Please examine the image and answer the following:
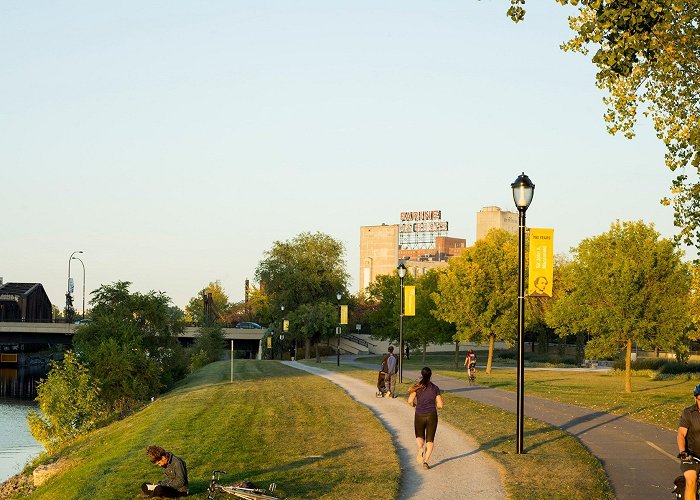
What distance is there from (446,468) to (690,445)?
5.83 meters

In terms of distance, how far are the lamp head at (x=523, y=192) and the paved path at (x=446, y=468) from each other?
5186 millimetres

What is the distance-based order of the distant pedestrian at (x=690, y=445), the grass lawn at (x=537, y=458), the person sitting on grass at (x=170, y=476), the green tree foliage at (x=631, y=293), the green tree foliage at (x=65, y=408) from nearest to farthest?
the distant pedestrian at (x=690, y=445)
the person sitting on grass at (x=170, y=476)
the grass lawn at (x=537, y=458)
the green tree foliage at (x=65, y=408)
the green tree foliage at (x=631, y=293)

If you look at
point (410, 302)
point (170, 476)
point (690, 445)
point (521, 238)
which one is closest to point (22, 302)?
point (410, 302)

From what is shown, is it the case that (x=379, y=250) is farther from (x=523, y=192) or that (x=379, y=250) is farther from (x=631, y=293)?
(x=523, y=192)

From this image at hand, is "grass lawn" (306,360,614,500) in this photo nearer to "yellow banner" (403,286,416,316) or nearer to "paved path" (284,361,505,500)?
"paved path" (284,361,505,500)

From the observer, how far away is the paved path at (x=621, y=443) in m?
15.6

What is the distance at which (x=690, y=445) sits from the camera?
38.4ft

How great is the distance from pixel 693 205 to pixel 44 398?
27.7m

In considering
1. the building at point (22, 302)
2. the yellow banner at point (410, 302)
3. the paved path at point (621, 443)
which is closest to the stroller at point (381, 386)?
the paved path at point (621, 443)

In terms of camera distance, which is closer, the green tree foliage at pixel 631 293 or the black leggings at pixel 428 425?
the black leggings at pixel 428 425

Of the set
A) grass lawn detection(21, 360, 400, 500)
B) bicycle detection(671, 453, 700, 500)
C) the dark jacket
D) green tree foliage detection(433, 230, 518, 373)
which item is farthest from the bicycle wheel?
green tree foliage detection(433, 230, 518, 373)

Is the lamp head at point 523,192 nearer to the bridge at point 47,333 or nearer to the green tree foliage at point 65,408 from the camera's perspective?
the green tree foliage at point 65,408

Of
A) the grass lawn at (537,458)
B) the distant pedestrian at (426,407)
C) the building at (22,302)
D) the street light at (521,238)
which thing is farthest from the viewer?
the building at (22,302)

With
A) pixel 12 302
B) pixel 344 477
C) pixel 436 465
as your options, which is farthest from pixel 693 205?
pixel 12 302
